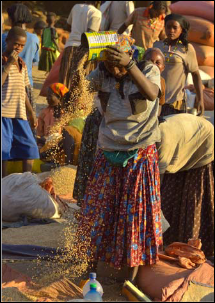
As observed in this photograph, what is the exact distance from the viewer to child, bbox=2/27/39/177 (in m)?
6.22

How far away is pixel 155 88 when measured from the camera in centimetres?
416

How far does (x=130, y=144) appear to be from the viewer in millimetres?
4340

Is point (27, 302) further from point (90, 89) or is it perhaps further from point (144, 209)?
point (90, 89)

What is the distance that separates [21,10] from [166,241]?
313 centimetres

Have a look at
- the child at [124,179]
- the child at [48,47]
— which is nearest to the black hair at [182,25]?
the child at [124,179]

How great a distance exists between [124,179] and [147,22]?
15.4 ft

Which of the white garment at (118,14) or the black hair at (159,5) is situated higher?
the black hair at (159,5)

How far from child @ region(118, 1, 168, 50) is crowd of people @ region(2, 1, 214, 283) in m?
0.03

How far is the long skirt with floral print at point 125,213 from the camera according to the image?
14.3ft

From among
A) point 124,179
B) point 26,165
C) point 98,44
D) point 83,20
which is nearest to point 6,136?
point 26,165

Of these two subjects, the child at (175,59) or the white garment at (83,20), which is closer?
the child at (175,59)

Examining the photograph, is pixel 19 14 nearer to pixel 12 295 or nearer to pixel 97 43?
pixel 97 43

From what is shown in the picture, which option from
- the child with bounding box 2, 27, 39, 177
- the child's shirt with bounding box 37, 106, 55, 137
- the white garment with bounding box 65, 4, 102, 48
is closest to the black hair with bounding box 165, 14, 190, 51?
the child with bounding box 2, 27, 39, 177

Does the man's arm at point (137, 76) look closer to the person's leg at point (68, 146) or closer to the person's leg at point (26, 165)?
the person's leg at point (26, 165)
